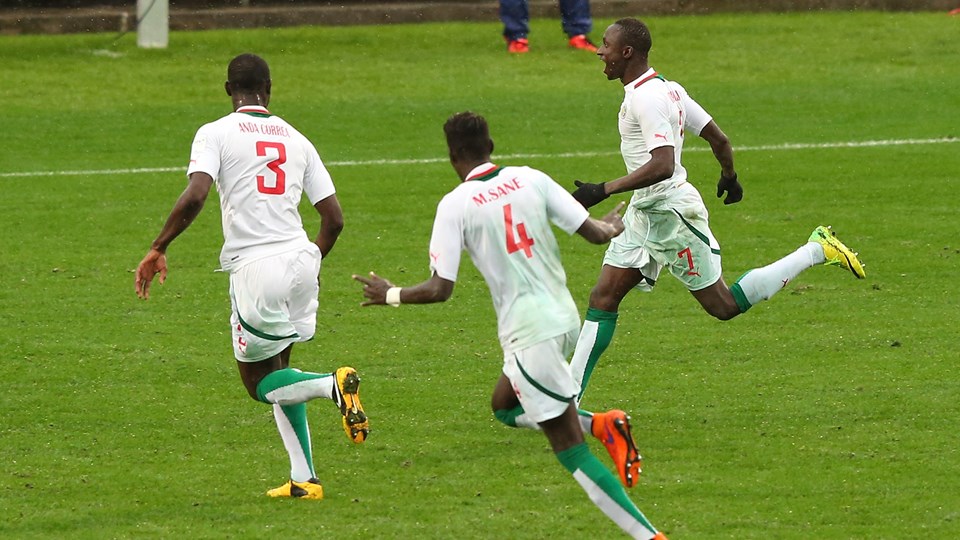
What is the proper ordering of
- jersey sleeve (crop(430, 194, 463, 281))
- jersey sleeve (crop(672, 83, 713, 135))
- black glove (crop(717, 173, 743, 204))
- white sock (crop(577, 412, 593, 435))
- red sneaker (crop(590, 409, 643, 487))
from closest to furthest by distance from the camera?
1. jersey sleeve (crop(430, 194, 463, 281))
2. red sneaker (crop(590, 409, 643, 487))
3. white sock (crop(577, 412, 593, 435))
4. jersey sleeve (crop(672, 83, 713, 135))
5. black glove (crop(717, 173, 743, 204))

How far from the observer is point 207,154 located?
25.4ft

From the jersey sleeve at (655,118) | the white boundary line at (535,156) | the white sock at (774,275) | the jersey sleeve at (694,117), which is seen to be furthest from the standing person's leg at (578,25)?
the jersey sleeve at (655,118)

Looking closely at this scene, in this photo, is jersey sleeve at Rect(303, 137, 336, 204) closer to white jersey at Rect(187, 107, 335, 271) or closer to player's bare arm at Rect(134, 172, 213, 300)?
white jersey at Rect(187, 107, 335, 271)

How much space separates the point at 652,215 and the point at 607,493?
9.16 feet

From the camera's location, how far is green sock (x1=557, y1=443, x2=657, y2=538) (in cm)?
682

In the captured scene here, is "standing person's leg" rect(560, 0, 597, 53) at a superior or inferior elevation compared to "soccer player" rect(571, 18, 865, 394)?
inferior

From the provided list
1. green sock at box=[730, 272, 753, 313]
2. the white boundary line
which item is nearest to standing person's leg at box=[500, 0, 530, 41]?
the white boundary line

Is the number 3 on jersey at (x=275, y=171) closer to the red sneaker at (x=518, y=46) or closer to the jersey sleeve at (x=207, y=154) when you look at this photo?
the jersey sleeve at (x=207, y=154)

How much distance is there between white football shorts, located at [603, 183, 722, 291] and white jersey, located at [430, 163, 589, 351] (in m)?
2.32

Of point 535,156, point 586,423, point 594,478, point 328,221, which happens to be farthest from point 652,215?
point 535,156

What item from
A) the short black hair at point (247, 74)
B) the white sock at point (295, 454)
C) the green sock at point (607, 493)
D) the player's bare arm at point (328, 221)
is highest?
the short black hair at point (247, 74)

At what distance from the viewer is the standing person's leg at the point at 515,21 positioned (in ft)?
70.5

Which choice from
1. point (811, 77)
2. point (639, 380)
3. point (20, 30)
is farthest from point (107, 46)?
point (639, 380)

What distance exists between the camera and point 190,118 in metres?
18.6
